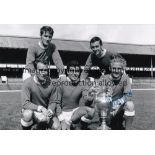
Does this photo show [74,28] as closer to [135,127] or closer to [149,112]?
[135,127]

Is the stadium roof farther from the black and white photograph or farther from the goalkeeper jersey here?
the goalkeeper jersey

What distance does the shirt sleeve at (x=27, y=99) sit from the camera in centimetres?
313

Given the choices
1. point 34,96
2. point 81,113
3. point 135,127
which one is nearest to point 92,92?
point 81,113

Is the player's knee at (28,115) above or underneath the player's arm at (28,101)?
underneath

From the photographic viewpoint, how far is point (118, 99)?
11.4 ft

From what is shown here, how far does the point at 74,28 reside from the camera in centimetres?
416

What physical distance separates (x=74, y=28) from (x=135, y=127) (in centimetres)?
182

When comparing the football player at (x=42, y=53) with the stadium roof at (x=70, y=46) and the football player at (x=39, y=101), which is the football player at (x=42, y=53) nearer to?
the football player at (x=39, y=101)

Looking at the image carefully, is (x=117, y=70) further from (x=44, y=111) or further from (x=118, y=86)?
(x=44, y=111)

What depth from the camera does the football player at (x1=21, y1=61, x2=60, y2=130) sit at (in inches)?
123

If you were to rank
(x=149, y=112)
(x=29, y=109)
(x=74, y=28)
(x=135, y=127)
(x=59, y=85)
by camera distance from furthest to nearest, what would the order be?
(x=149, y=112), (x=74, y=28), (x=135, y=127), (x=59, y=85), (x=29, y=109)

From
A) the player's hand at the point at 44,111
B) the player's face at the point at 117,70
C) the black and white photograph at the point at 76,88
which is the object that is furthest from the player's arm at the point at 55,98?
the player's face at the point at 117,70

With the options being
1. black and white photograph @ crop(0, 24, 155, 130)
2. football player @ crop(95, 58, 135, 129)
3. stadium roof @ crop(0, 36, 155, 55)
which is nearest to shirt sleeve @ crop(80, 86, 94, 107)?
black and white photograph @ crop(0, 24, 155, 130)

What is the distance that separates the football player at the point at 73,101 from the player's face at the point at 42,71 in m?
0.28
